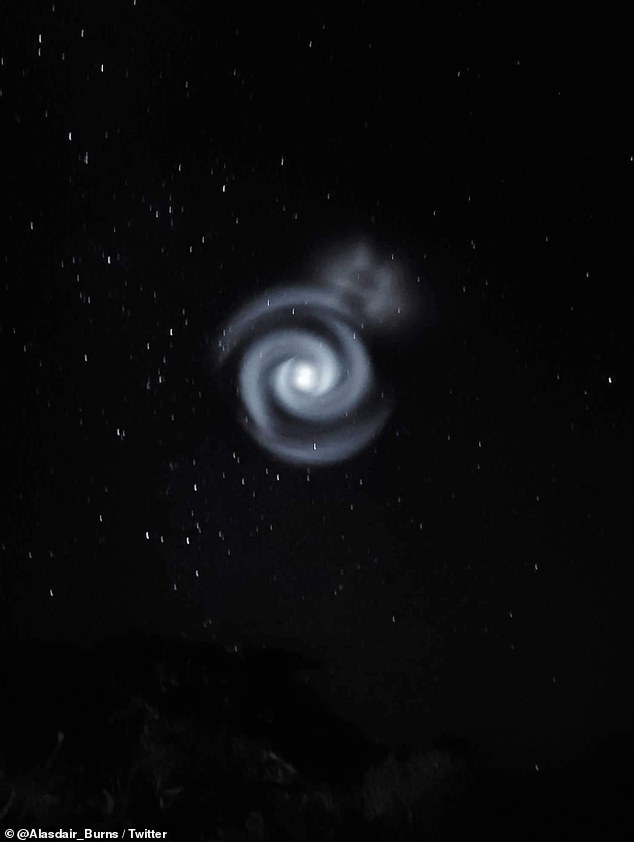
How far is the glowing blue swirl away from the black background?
0.05m

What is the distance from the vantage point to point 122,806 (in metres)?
2.50

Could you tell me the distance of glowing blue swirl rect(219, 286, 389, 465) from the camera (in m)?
2.57

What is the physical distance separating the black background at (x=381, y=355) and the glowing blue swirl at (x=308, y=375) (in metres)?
0.05

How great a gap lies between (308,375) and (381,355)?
19 cm

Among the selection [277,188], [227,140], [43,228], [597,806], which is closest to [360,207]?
[277,188]

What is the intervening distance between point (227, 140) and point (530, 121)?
0.72 m

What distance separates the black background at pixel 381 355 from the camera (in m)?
2.49

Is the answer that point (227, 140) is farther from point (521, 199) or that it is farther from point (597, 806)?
point (597, 806)
